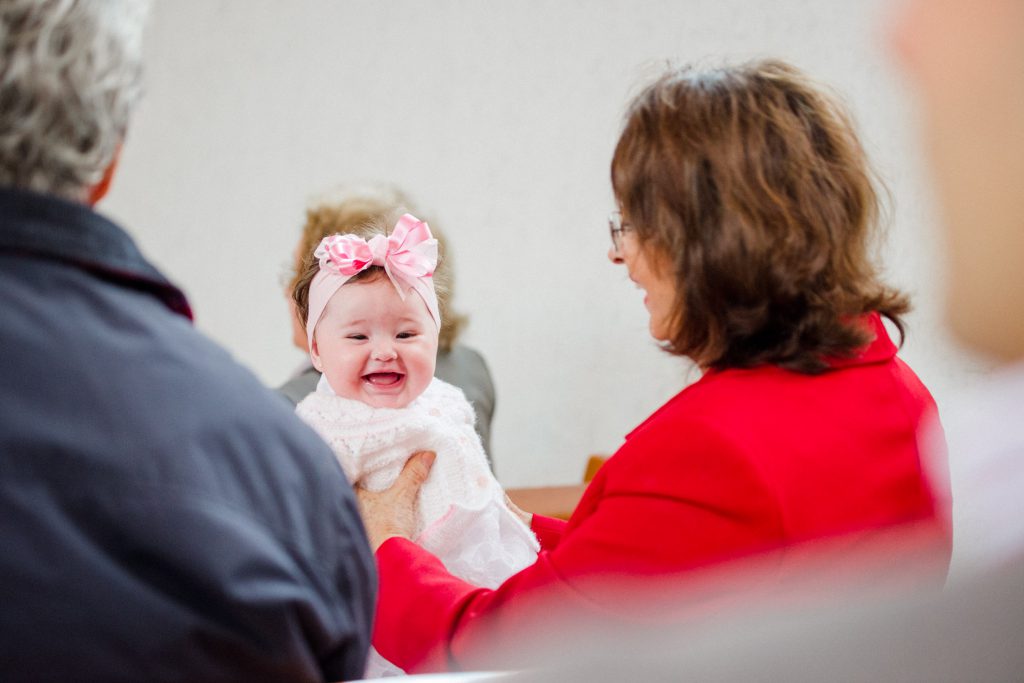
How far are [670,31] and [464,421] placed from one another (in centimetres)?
229

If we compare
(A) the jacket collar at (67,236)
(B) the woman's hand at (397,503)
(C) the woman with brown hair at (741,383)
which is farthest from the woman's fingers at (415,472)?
(A) the jacket collar at (67,236)

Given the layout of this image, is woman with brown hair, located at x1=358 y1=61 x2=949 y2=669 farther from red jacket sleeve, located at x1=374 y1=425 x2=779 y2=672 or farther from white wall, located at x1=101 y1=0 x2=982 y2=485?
white wall, located at x1=101 y1=0 x2=982 y2=485

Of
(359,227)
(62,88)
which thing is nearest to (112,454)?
(62,88)

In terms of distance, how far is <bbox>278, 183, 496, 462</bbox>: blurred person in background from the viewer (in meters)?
1.50

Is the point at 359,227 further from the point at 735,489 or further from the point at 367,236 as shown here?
the point at 735,489

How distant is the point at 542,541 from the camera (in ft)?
5.16

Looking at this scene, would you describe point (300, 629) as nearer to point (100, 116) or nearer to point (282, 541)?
point (282, 541)

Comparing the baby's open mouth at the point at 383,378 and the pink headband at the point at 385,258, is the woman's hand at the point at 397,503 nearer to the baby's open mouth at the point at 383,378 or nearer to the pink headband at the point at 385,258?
the baby's open mouth at the point at 383,378

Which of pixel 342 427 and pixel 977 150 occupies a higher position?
pixel 977 150

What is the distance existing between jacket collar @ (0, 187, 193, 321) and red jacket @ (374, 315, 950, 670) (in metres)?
0.55

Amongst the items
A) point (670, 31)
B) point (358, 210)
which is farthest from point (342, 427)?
point (670, 31)

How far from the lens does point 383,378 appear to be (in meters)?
1.53

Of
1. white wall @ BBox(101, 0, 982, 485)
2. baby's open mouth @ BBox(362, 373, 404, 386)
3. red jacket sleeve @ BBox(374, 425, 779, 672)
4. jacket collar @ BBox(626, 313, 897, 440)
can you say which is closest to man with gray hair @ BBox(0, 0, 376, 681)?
red jacket sleeve @ BBox(374, 425, 779, 672)

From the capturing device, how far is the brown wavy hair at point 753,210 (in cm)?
122
